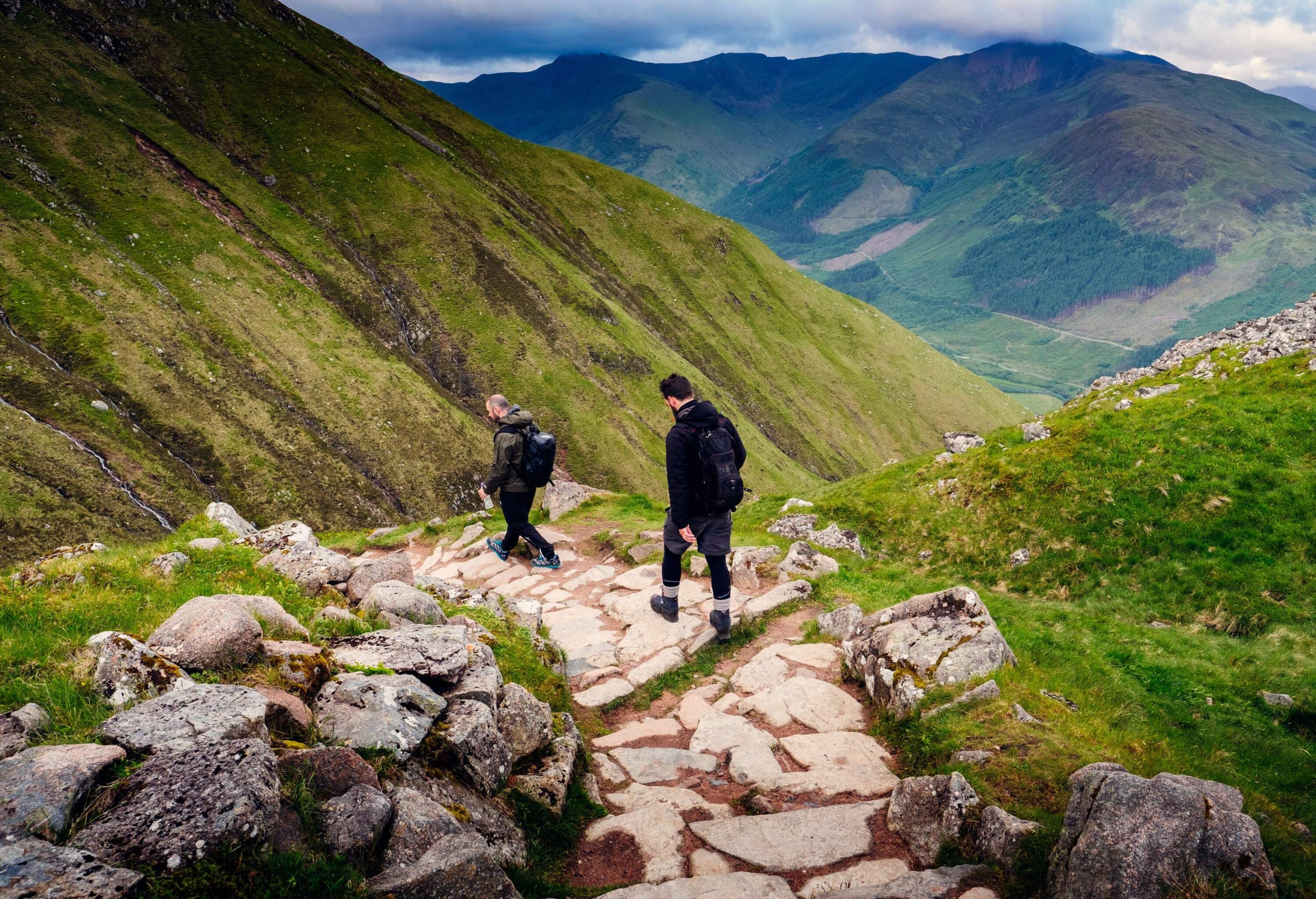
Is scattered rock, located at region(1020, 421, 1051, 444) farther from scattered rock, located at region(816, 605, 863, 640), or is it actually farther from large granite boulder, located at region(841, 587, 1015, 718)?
large granite boulder, located at region(841, 587, 1015, 718)

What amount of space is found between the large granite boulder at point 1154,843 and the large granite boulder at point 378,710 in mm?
6720

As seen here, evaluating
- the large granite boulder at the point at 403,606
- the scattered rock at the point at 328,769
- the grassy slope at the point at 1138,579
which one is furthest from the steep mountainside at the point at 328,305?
the grassy slope at the point at 1138,579

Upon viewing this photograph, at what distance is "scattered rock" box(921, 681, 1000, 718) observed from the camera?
387 inches

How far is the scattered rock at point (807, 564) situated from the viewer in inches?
687

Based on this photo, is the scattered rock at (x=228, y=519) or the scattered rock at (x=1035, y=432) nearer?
the scattered rock at (x=228, y=519)

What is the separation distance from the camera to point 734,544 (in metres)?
20.5

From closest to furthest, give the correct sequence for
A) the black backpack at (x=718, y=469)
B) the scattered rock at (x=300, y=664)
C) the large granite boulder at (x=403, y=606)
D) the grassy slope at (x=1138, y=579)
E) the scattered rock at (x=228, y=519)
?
the scattered rock at (x=300, y=664) → the grassy slope at (x=1138, y=579) → the large granite boulder at (x=403, y=606) → the black backpack at (x=718, y=469) → the scattered rock at (x=228, y=519)

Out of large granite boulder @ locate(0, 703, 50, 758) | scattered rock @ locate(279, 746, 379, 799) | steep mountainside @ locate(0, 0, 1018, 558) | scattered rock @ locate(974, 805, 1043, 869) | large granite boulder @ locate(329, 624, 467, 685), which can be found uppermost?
steep mountainside @ locate(0, 0, 1018, 558)

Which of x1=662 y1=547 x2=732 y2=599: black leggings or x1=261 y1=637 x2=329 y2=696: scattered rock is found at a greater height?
x1=261 y1=637 x2=329 y2=696: scattered rock

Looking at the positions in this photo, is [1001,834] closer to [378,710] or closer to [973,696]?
[973,696]

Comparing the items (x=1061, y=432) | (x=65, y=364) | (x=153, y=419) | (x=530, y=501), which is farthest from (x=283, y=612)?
(x=65, y=364)

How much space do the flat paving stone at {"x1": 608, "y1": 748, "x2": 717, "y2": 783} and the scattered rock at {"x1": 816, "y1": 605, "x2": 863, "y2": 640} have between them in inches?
180

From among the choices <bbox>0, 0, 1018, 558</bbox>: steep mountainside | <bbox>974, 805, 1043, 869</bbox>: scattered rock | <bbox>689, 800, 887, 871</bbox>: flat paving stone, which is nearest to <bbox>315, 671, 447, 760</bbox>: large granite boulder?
<bbox>689, 800, 887, 871</bbox>: flat paving stone

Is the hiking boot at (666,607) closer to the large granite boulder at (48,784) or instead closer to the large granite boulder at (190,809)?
the large granite boulder at (190,809)
